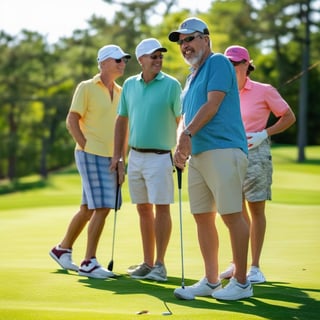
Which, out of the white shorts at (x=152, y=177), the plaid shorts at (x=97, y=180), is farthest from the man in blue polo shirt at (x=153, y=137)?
the plaid shorts at (x=97, y=180)

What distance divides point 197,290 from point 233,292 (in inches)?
10.5

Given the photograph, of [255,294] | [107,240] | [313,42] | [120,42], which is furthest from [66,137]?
[255,294]

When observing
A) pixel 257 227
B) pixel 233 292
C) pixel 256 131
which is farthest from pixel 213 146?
pixel 257 227

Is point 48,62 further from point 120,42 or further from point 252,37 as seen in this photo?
point 252,37

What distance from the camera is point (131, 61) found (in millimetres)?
51250

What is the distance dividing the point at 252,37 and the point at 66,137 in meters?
19.4

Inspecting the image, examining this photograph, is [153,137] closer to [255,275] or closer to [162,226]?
[162,226]

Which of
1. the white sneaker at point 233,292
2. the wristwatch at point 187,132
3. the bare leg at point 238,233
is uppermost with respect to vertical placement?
the wristwatch at point 187,132

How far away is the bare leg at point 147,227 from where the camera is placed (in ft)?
28.1

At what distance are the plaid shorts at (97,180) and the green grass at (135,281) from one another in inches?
25.0

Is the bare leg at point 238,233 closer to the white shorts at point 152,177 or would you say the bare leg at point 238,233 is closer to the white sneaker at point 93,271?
the white shorts at point 152,177

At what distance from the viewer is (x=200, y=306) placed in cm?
656

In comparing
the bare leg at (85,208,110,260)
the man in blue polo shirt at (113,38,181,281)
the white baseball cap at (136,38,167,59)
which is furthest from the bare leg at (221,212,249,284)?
the bare leg at (85,208,110,260)

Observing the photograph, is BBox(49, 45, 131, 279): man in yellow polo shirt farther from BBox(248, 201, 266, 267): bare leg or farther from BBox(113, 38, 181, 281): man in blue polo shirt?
BBox(248, 201, 266, 267): bare leg
